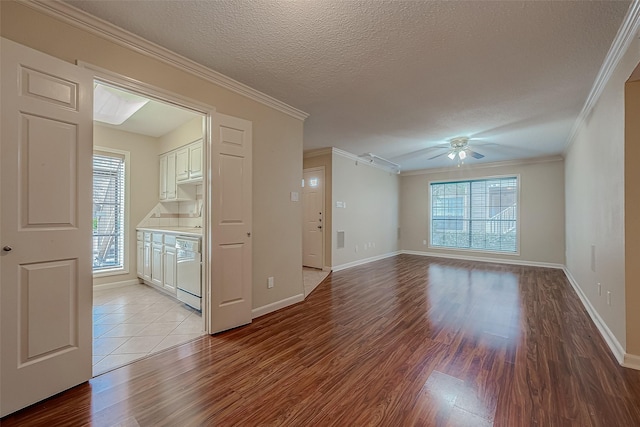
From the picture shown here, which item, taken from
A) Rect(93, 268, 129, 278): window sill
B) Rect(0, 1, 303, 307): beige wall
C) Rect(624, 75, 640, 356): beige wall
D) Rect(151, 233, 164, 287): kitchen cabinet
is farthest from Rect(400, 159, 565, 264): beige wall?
Rect(93, 268, 129, 278): window sill

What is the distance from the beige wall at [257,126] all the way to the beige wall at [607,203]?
3.10 meters

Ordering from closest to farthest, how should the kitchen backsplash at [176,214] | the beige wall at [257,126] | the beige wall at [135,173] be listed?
1. the beige wall at [257,126]
2. the beige wall at [135,173]
3. the kitchen backsplash at [176,214]

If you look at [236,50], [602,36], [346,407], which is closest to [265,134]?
[236,50]

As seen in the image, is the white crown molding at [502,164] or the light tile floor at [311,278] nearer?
the light tile floor at [311,278]

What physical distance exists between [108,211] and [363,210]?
4980 millimetres

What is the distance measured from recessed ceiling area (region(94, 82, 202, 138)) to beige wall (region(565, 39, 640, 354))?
165 inches

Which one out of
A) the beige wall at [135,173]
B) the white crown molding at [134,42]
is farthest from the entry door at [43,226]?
the beige wall at [135,173]

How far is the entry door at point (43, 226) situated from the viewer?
155cm

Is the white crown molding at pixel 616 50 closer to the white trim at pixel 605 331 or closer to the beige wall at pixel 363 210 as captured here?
the white trim at pixel 605 331

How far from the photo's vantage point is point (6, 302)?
1.54 m

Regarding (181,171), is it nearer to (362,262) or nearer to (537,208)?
(362,262)

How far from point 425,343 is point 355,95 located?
2.69m

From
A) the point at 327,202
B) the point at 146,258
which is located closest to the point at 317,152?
the point at 327,202

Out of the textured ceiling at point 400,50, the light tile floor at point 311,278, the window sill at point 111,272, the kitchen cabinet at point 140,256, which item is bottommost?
the light tile floor at point 311,278
